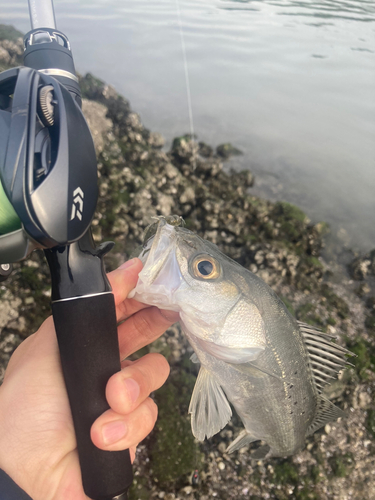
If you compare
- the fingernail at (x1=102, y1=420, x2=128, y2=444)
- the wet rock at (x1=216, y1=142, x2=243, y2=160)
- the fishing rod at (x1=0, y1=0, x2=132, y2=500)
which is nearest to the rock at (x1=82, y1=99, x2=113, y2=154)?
the wet rock at (x1=216, y1=142, x2=243, y2=160)

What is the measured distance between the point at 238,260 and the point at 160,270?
264 cm

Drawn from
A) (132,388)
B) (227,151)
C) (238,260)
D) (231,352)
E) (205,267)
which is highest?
(205,267)

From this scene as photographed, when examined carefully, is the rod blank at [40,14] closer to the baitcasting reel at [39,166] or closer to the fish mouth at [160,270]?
the baitcasting reel at [39,166]

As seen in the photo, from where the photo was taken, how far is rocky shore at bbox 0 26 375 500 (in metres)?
2.87

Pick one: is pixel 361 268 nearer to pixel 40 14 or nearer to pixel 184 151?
pixel 184 151

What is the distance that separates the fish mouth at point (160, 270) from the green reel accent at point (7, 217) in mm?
684

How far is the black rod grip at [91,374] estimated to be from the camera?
1.34 meters

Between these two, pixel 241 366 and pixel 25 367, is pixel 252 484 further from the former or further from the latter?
pixel 25 367

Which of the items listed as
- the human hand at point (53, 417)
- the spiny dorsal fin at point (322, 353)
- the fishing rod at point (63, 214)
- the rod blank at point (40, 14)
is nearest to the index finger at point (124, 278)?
the human hand at point (53, 417)

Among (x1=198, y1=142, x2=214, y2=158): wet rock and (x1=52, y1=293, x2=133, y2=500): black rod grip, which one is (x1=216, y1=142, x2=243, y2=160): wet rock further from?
(x1=52, y1=293, x2=133, y2=500): black rod grip

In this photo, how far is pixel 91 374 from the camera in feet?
4.50

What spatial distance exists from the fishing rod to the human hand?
85mm

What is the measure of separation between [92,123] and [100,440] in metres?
4.55

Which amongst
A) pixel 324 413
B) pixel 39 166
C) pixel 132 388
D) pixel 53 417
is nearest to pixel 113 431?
pixel 132 388
